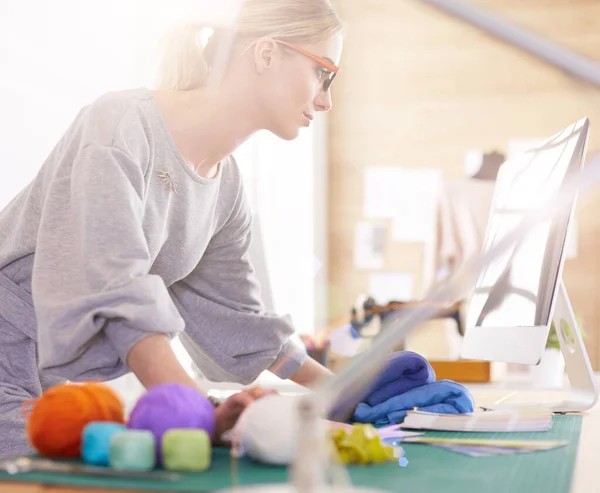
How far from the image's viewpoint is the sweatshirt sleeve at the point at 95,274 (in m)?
0.73

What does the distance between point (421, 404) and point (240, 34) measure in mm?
543

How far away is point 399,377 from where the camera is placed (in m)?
0.98

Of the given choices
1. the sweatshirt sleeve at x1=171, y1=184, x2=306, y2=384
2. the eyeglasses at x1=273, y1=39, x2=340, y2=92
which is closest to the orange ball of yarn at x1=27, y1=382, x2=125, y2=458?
the sweatshirt sleeve at x1=171, y1=184, x2=306, y2=384

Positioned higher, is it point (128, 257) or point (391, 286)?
point (128, 257)

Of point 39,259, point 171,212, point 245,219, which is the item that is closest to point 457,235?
point 245,219

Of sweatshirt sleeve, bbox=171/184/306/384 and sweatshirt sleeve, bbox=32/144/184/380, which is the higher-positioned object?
sweatshirt sleeve, bbox=32/144/184/380

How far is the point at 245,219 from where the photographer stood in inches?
47.7

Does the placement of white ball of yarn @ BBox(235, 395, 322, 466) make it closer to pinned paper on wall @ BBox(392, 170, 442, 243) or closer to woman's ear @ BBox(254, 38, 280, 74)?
woman's ear @ BBox(254, 38, 280, 74)

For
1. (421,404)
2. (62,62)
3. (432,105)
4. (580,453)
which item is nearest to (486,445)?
(580,453)

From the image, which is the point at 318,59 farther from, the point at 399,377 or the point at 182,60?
the point at 399,377

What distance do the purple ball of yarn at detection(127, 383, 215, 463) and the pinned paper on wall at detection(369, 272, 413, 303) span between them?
2.94 meters

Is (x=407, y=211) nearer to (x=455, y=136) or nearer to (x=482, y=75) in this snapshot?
(x=455, y=136)

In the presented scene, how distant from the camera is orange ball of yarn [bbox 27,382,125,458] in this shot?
62 cm

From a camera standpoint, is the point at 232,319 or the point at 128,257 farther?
the point at 232,319
